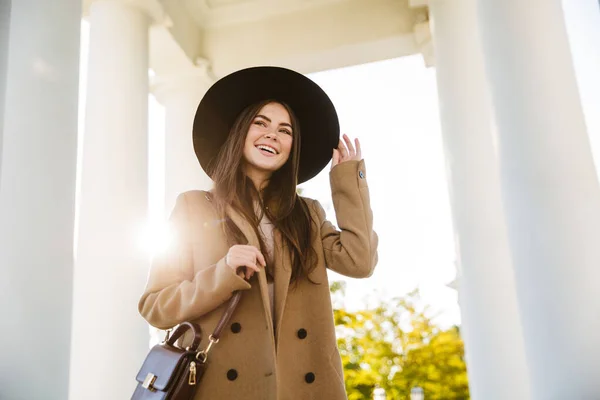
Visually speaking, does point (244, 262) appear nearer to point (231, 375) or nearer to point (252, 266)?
point (252, 266)

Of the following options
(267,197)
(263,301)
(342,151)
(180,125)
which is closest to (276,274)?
(263,301)

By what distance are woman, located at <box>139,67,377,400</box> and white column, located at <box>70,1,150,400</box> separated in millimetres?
2868

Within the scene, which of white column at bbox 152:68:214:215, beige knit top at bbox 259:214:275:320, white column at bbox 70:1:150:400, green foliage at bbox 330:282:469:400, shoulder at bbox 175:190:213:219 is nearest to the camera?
beige knit top at bbox 259:214:275:320

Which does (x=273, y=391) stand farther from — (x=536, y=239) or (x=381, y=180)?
(x=381, y=180)

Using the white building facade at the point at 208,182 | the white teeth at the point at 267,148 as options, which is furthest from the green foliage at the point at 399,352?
the white teeth at the point at 267,148

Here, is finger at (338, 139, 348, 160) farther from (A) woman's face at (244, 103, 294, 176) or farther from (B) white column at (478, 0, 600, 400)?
(B) white column at (478, 0, 600, 400)

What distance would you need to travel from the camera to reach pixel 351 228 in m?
2.87

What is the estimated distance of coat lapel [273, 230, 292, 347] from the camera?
2.63 meters

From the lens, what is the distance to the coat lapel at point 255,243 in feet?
8.41

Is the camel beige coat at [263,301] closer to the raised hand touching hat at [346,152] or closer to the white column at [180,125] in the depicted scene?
the raised hand touching hat at [346,152]

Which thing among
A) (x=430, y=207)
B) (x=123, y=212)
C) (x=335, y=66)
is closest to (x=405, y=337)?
(x=430, y=207)

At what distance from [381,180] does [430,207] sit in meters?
1.53

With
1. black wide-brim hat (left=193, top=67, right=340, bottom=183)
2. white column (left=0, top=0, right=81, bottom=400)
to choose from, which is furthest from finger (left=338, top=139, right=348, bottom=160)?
white column (left=0, top=0, right=81, bottom=400)

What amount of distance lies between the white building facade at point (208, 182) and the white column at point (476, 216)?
0.05ft
